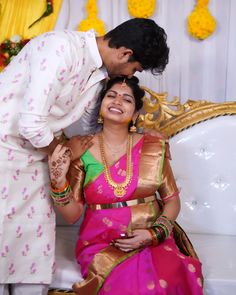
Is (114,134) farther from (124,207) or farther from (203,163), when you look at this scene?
(203,163)

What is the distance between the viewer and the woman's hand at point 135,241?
1755 millimetres

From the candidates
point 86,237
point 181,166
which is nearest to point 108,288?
point 86,237

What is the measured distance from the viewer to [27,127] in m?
1.54

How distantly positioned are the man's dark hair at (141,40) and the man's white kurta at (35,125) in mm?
107

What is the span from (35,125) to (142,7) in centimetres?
122

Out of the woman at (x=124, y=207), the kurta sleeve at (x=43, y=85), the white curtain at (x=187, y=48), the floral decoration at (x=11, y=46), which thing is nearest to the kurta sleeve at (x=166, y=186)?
the woman at (x=124, y=207)

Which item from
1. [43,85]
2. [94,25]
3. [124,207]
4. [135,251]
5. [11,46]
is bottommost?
[135,251]

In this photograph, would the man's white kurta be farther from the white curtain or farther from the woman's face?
the white curtain

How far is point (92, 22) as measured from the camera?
2.53 m

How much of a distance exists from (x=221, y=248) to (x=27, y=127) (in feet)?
3.83

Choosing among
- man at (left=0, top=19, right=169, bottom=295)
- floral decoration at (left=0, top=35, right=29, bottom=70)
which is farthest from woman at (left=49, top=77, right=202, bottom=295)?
floral decoration at (left=0, top=35, right=29, bottom=70)

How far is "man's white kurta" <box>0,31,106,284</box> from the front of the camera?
1549mm

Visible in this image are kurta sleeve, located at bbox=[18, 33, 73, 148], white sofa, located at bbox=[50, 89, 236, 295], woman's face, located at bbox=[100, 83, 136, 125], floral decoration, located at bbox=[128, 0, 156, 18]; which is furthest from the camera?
floral decoration, located at bbox=[128, 0, 156, 18]

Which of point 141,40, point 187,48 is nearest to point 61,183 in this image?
point 141,40
